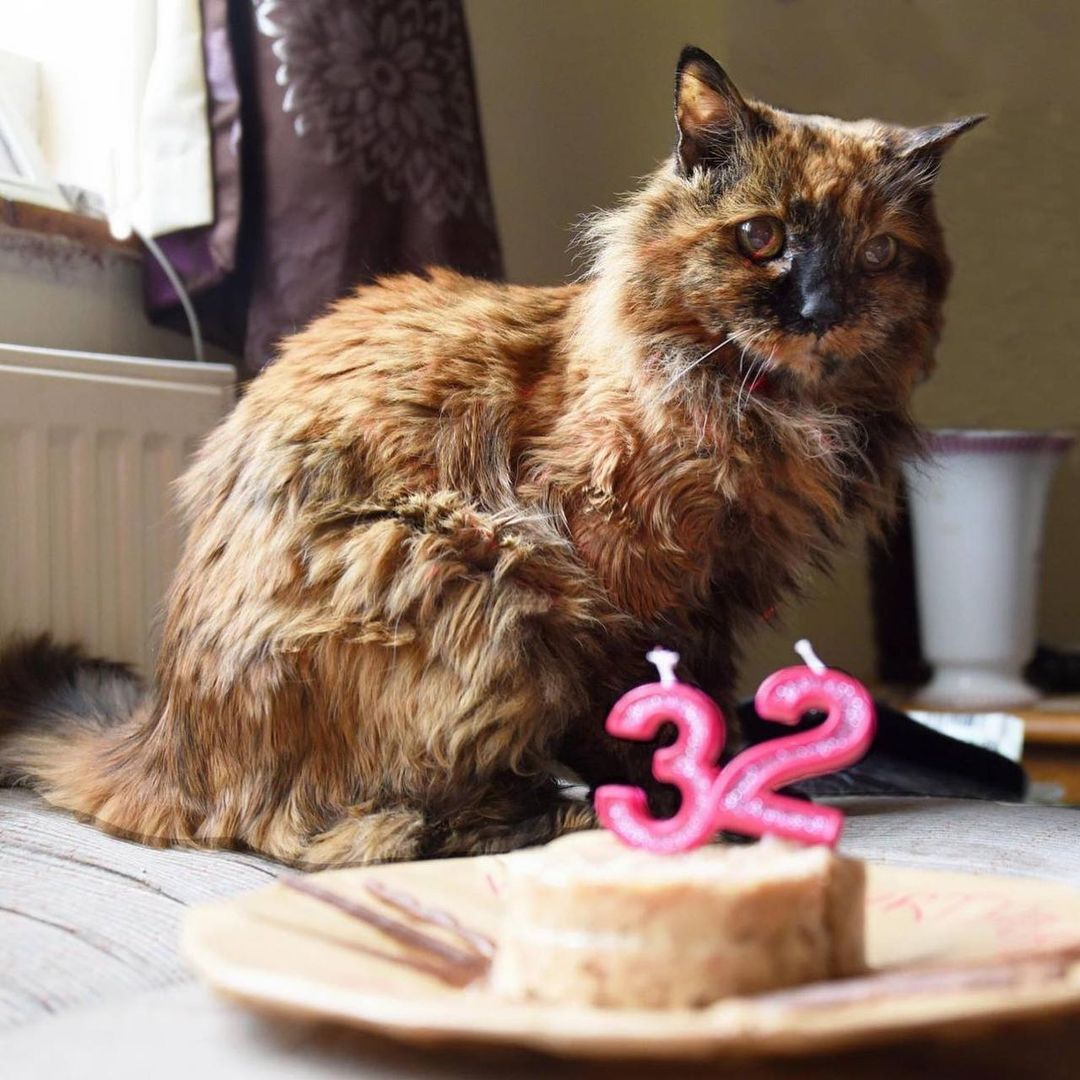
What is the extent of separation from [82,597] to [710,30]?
179cm

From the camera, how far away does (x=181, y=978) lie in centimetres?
83

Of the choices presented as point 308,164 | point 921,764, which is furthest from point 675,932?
point 308,164

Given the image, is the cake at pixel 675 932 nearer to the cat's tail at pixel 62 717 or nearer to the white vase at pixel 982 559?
the cat's tail at pixel 62 717

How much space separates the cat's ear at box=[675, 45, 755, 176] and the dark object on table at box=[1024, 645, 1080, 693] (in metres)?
1.82

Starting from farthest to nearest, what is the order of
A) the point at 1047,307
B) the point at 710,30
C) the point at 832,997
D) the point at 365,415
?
1. the point at 1047,307
2. the point at 710,30
3. the point at 365,415
4. the point at 832,997

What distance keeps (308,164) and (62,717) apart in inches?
32.1

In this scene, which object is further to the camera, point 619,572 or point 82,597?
point 82,597

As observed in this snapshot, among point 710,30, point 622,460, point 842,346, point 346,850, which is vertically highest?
point 710,30

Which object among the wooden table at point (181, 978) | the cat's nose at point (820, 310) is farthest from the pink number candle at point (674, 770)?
the cat's nose at point (820, 310)

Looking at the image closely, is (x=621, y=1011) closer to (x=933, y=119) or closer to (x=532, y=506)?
(x=532, y=506)

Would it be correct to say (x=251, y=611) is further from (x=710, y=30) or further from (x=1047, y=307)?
(x=1047, y=307)

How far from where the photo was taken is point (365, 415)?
1.22 meters

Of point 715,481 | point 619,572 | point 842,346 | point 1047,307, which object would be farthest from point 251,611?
point 1047,307

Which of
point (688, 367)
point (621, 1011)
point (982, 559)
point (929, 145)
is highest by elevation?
point (929, 145)
